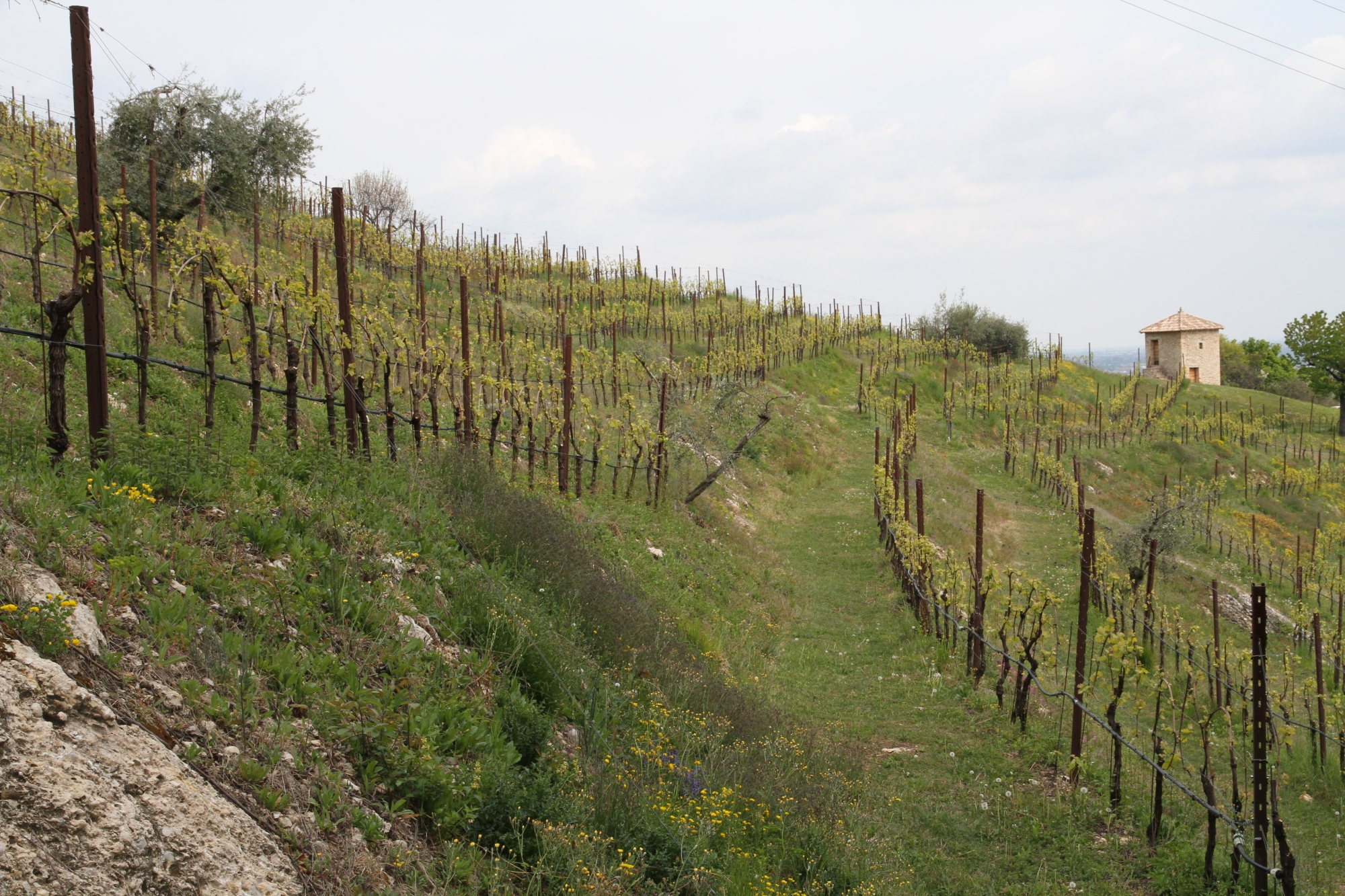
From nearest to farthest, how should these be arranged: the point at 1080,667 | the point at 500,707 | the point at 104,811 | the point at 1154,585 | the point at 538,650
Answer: the point at 104,811 < the point at 500,707 < the point at 538,650 < the point at 1080,667 < the point at 1154,585

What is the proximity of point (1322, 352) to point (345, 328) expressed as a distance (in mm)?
52151

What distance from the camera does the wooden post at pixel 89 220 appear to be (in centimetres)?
559

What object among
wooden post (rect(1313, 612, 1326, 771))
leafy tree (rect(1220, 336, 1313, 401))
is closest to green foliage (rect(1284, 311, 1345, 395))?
leafy tree (rect(1220, 336, 1313, 401))

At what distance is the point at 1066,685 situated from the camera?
1032cm

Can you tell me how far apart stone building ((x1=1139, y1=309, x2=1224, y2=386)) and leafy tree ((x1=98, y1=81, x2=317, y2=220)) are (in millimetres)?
48240

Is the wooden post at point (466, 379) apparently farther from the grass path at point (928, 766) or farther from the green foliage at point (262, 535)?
the green foliage at point (262, 535)

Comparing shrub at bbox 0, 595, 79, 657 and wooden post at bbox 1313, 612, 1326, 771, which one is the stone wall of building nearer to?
wooden post at bbox 1313, 612, 1326, 771

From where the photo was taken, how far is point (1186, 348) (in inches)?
1922

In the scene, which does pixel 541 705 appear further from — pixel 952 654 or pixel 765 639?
pixel 952 654

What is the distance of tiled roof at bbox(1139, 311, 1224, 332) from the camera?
48.6 meters

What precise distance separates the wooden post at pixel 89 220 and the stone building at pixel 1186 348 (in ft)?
178

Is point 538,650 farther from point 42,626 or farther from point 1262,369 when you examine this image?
point 1262,369

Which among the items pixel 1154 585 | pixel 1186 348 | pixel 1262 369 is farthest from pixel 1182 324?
pixel 1154 585

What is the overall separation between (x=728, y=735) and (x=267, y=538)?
12.0ft
